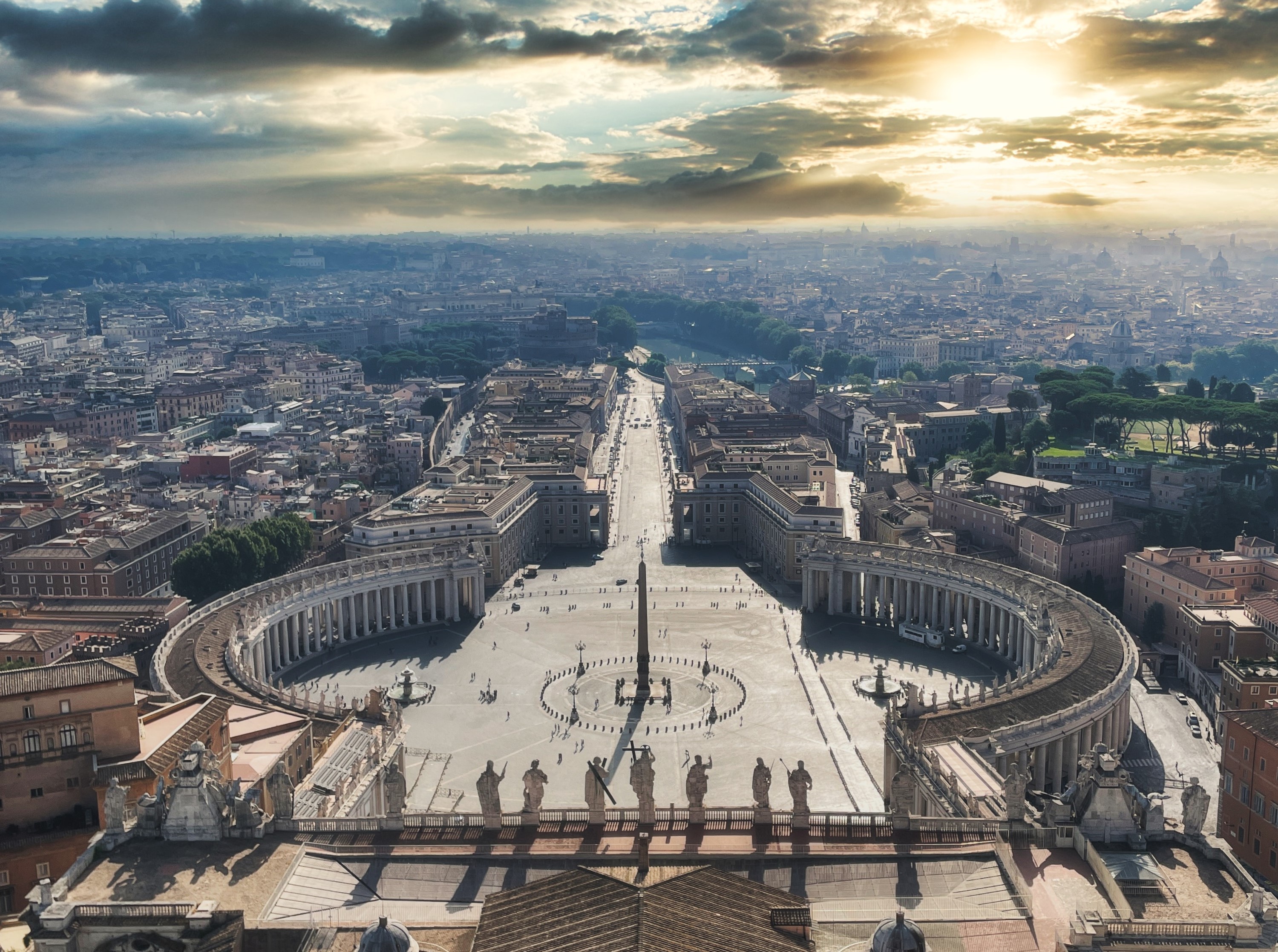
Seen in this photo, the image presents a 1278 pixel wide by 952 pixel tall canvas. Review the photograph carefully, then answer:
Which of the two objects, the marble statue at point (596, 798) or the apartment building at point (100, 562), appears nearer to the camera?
the marble statue at point (596, 798)

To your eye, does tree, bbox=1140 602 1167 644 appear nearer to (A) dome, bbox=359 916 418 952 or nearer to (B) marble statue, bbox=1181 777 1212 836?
(B) marble statue, bbox=1181 777 1212 836

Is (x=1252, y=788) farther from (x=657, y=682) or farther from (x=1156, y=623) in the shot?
(x=1156, y=623)

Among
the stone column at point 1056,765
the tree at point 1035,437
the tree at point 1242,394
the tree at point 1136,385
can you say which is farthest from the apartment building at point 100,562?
the tree at point 1242,394

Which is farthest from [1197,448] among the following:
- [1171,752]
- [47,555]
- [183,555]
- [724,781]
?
[47,555]

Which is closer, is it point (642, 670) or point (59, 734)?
point (59, 734)

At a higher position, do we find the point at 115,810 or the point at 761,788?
the point at 115,810

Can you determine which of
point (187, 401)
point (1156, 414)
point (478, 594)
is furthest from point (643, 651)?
point (187, 401)

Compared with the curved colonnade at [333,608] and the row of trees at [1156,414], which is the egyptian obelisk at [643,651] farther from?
the row of trees at [1156,414]
